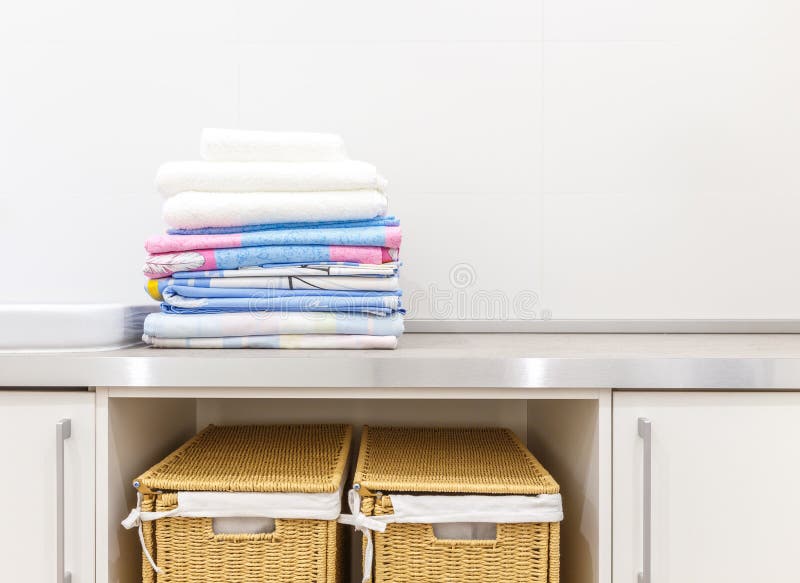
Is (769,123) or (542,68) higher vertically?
(542,68)

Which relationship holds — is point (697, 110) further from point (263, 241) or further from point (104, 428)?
point (104, 428)

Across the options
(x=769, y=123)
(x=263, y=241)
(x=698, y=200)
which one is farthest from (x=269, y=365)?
(x=769, y=123)

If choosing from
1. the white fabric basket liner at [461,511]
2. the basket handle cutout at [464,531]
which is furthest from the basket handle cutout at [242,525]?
the basket handle cutout at [464,531]

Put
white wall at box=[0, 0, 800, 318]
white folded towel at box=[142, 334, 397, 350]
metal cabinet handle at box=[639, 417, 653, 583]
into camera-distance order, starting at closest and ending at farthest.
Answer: metal cabinet handle at box=[639, 417, 653, 583] < white folded towel at box=[142, 334, 397, 350] < white wall at box=[0, 0, 800, 318]

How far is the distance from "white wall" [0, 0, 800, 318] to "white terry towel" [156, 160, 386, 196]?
34 centimetres

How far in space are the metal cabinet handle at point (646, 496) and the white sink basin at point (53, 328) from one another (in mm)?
767

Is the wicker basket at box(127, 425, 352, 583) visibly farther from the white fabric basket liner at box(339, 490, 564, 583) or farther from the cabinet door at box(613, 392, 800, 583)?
the cabinet door at box(613, 392, 800, 583)

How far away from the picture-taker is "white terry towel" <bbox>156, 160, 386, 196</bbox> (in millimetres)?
840

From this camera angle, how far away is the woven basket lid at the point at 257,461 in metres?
0.74

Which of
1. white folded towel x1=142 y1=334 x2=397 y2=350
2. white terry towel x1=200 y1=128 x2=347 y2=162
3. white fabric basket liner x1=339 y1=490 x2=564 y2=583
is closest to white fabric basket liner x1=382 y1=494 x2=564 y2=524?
white fabric basket liner x1=339 y1=490 x2=564 y2=583

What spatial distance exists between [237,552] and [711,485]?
649 mm

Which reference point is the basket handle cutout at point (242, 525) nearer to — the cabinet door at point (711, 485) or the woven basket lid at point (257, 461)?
the woven basket lid at point (257, 461)

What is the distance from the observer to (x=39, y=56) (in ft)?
3.88

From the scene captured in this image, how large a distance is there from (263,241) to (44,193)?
68 cm
